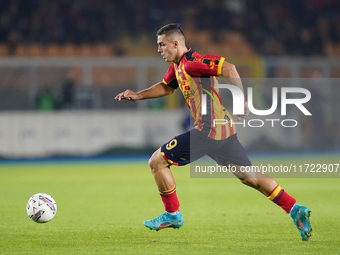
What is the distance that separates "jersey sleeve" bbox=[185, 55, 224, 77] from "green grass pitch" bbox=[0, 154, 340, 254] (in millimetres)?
1556

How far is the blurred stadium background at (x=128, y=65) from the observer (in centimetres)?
1559

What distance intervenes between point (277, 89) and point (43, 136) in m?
7.56

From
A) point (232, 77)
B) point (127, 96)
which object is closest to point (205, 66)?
point (232, 77)

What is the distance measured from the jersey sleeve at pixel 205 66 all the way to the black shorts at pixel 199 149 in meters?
0.59

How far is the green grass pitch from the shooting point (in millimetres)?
4680

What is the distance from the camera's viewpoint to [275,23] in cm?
2222

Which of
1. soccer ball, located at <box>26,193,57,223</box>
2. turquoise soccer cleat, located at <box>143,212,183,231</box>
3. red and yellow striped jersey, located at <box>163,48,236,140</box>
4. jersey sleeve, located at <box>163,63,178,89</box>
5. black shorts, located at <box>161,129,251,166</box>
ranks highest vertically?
jersey sleeve, located at <box>163,63,178,89</box>

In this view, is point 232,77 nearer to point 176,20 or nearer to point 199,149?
point 199,149

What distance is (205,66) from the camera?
192 inches

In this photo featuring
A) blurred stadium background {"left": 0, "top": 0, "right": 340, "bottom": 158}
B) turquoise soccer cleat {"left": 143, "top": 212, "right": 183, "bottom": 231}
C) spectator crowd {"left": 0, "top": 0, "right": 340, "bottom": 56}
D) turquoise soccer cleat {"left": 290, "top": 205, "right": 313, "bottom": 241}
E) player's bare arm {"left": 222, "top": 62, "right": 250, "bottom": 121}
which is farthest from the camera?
spectator crowd {"left": 0, "top": 0, "right": 340, "bottom": 56}

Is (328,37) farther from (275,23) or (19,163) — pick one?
(19,163)

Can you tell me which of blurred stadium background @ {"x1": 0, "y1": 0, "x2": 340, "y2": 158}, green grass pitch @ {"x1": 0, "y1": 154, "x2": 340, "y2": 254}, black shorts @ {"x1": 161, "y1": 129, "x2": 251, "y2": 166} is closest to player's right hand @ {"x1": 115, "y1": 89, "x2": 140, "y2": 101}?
black shorts @ {"x1": 161, "y1": 129, "x2": 251, "y2": 166}

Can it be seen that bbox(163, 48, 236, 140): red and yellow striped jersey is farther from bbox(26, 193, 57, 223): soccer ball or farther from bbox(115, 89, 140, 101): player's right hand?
bbox(26, 193, 57, 223): soccer ball

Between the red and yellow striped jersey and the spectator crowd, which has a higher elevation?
the spectator crowd
